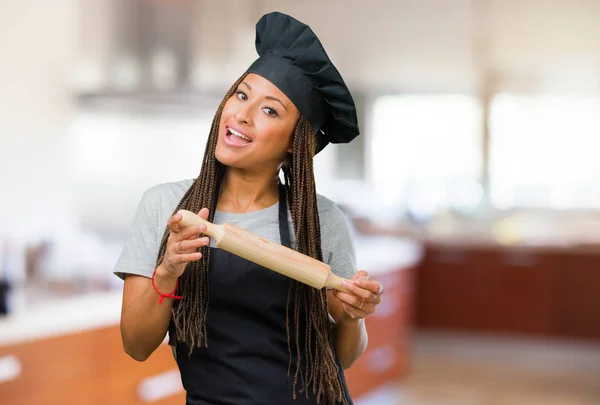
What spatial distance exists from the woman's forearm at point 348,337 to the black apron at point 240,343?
103mm

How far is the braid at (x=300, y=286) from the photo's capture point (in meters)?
1.33

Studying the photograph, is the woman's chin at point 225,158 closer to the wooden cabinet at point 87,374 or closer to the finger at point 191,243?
the finger at point 191,243

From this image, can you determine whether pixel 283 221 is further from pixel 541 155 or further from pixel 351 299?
pixel 541 155

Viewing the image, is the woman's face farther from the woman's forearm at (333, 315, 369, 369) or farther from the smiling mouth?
the woman's forearm at (333, 315, 369, 369)

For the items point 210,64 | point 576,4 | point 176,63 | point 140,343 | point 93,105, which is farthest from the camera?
point 576,4

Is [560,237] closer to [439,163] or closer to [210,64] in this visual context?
[439,163]

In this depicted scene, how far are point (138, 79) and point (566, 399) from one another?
2855 mm

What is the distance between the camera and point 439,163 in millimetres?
6922

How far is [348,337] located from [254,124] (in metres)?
0.37

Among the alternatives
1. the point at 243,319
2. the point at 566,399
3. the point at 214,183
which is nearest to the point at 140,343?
the point at 243,319

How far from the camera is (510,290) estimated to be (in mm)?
6219

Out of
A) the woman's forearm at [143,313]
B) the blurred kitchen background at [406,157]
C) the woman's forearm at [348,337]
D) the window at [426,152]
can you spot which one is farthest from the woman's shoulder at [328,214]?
the window at [426,152]

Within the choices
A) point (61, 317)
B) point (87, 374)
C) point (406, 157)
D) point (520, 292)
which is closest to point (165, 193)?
point (61, 317)

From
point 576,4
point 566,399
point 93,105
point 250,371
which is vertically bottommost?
point 566,399
